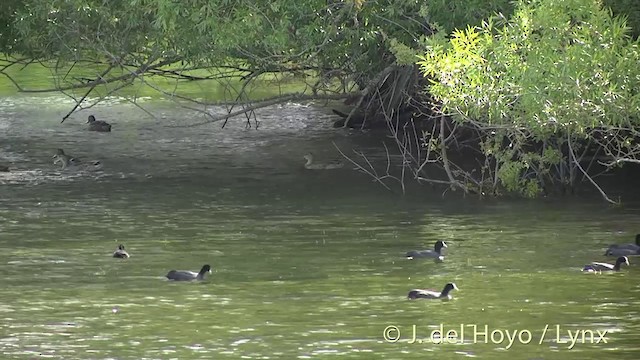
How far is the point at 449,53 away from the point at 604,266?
3.89m

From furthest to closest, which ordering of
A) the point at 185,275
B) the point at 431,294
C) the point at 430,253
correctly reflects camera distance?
the point at 430,253
the point at 185,275
the point at 431,294

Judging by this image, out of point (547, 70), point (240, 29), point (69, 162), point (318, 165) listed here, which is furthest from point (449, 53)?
point (69, 162)

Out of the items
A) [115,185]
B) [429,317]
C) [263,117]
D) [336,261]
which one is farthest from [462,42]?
[263,117]

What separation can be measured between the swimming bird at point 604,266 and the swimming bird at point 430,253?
6.80 feet

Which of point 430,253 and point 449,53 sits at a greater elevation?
point 449,53

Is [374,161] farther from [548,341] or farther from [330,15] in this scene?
[548,341]

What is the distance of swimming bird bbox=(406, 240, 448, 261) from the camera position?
66.5 feet

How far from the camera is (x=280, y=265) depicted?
20.1m

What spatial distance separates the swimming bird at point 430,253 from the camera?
66.5 ft

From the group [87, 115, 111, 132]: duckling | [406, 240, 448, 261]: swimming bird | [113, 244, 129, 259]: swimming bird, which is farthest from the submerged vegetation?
[87, 115, 111, 132]: duckling

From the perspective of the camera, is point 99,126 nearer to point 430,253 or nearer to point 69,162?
point 69,162

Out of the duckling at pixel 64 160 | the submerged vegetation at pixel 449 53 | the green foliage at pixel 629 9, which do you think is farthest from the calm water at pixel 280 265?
the green foliage at pixel 629 9

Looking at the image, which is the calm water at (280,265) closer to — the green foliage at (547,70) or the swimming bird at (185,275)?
the swimming bird at (185,275)

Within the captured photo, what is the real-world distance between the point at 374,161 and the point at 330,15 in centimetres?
690
